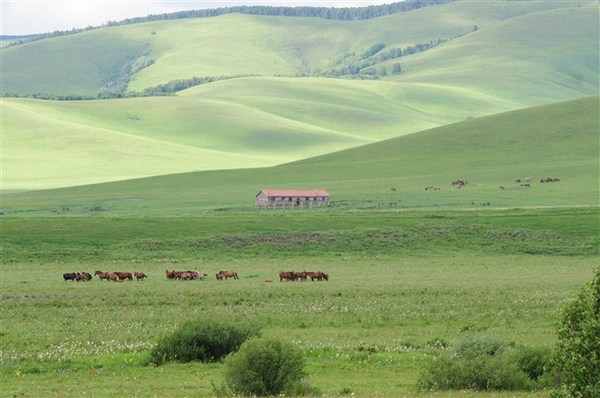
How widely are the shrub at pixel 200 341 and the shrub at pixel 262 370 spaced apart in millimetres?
4453

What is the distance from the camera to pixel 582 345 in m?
14.9

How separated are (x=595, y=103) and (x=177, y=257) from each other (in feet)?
303

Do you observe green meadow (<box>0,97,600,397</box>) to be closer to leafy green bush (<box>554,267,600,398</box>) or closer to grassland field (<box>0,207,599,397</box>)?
grassland field (<box>0,207,599,397</box>)

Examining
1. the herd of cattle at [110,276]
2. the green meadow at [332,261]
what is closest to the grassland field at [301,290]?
the green meadow at [332,261]

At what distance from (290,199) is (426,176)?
72.9 ft

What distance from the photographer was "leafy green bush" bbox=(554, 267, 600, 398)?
14734 millimetres

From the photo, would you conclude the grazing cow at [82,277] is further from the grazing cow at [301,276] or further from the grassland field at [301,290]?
the grazing cow at [301,276]

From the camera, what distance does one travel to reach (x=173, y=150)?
570 ft

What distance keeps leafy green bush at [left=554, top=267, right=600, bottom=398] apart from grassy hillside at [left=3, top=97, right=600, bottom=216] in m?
71.1

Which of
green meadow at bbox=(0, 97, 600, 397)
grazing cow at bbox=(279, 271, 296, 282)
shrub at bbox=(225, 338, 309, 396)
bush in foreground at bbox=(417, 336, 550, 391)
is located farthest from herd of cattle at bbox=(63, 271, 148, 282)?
bush in foreground at bbox=(417, 336, 550, 391)

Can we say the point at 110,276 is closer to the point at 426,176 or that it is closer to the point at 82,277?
the point at 82,277

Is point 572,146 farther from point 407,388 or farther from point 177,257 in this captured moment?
point 407,388

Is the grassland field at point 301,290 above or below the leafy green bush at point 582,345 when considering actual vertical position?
below

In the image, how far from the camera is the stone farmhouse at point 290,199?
9467 centimetres
